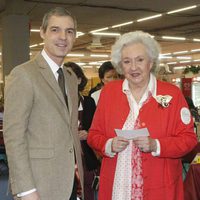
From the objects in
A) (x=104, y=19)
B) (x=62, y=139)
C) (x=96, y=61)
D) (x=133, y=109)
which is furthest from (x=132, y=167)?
(x=96, y=61)

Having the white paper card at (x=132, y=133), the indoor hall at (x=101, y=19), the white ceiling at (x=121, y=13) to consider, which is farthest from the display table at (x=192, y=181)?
the white ceiling at (x=121, y=13)

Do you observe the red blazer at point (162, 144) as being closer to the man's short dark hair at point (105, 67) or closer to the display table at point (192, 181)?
the display table at point (192, 181)

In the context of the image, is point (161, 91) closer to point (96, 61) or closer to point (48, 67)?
point (48, 67)

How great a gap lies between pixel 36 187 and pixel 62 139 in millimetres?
251

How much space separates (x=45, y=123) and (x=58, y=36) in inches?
16.9

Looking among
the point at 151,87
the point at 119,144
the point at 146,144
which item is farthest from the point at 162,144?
the point at 151,87

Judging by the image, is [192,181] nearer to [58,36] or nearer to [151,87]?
[151,87]

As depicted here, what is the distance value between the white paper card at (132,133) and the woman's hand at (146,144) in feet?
0.08

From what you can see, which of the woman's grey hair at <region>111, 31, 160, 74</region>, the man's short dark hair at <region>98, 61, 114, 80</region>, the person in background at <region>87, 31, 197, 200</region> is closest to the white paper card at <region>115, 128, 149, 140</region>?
the person in background at <region>87, 31, 197, 200</region>

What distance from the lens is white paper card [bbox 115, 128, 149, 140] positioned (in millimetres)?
2035

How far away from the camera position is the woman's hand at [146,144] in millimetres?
2059

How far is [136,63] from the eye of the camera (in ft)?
7.23

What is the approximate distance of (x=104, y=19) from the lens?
11.6 metres

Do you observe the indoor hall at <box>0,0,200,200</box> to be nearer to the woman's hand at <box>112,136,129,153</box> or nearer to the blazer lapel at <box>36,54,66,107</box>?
the woman's hand at <box>112,136,129,153</box>
